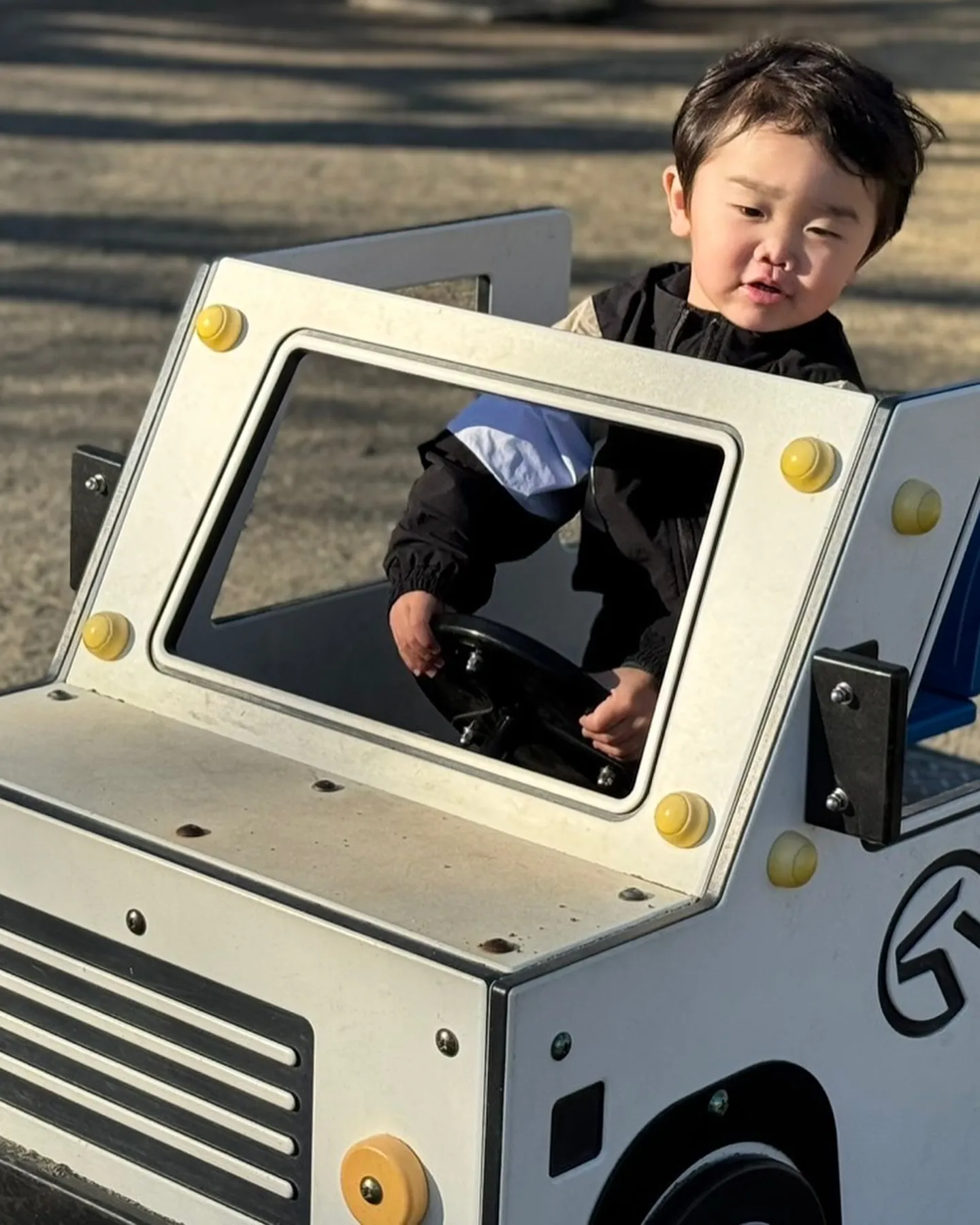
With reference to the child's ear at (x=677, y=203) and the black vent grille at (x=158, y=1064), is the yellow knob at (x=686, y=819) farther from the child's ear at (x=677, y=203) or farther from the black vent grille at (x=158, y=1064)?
the child's ear at (x=677, y=203)

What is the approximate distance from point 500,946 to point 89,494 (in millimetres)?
919

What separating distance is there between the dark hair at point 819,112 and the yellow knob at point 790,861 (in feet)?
2.43

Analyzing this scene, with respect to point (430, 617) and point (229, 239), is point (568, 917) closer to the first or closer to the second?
point (430, 617)

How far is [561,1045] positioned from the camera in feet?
5.83

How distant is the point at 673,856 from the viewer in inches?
76.9

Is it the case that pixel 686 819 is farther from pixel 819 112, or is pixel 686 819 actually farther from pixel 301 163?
pixel 301 163

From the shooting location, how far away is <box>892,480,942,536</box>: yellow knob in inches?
77.7

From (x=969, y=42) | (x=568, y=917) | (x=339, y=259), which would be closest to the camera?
(x=568, y=917)

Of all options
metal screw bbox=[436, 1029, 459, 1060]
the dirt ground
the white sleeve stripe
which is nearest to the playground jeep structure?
metal screw bbox=[436, 1029, 459, 1060]

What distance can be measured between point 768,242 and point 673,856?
71 cm

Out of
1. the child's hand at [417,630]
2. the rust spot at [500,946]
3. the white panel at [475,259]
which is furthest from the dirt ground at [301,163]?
the rust spot at [500,946]

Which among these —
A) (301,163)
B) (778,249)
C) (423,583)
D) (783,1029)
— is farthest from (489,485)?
(301,163)

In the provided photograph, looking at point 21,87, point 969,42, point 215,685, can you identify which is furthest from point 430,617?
point 969,42

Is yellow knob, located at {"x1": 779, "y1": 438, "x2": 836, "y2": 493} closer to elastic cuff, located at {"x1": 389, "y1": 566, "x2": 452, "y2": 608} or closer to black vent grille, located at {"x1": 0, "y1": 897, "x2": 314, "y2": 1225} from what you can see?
elastic cuff, located at {"x1": 389, "y1": 566, "x2": 452, "y2": 608}
